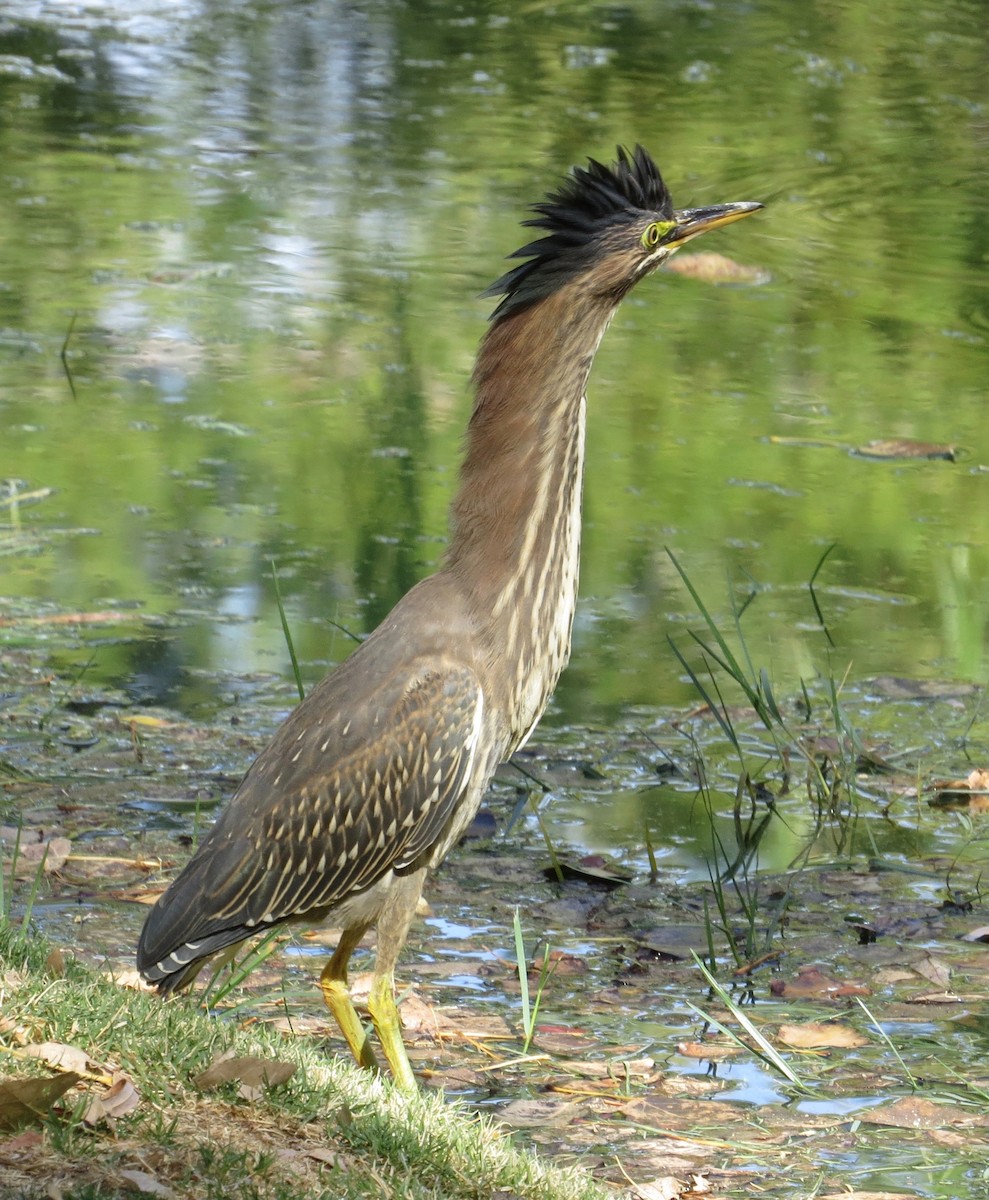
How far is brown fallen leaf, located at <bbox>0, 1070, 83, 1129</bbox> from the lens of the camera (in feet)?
11.0

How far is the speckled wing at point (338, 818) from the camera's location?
4.45 metres

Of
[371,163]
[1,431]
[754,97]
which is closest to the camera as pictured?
[1,431]

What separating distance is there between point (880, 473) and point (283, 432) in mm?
2675

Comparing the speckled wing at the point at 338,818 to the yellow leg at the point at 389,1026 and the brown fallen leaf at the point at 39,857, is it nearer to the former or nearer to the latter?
the yellow leg at the point at 389,1026

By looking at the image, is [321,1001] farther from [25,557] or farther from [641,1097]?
[25,557]

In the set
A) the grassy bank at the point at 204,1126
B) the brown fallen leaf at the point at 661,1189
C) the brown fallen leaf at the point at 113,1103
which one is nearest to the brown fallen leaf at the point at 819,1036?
the brown fallen leaf at the point at 661,1189

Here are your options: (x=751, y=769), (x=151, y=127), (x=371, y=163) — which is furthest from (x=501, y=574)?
(x=151, y=127)

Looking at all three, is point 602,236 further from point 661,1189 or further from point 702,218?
point 661,1189

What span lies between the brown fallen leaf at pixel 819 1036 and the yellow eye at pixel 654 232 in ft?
6.21

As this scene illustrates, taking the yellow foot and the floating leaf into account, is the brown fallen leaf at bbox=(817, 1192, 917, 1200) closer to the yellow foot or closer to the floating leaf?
the yellow foot

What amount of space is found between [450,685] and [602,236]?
1134mm

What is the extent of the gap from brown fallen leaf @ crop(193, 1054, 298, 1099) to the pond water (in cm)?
134

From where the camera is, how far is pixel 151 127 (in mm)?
13711

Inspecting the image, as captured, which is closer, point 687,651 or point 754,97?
point 687,651
